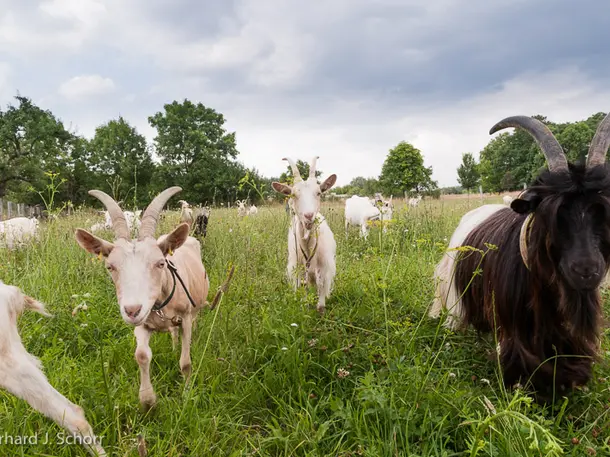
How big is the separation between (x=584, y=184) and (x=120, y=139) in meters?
45.3

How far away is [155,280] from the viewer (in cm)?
234

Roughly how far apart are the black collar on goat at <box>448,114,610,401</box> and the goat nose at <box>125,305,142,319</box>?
1878 millimetres

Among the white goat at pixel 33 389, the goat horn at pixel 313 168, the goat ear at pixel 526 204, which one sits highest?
the goat horn at pixel 313 168

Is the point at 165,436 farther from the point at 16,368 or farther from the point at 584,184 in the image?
the point at 584,184

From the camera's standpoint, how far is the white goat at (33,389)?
1919mm

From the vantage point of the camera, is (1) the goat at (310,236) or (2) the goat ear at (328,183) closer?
(1) the goat at (310,236)

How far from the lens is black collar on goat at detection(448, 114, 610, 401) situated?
2.00 metres

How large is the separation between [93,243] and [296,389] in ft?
5.77

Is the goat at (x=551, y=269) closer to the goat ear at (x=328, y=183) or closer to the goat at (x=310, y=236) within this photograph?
the goat at (x=310, y=236)

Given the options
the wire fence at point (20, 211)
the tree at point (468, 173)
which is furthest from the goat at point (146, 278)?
the tree at point (468, 173)

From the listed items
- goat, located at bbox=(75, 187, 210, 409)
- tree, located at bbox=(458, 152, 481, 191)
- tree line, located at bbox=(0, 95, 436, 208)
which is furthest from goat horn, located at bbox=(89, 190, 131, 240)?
tree, located at bbox=(458, 152, 481, 191)

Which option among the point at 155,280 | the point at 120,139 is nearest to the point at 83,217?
the point at 155,280

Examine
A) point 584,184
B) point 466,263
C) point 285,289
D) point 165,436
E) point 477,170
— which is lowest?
point 165,436

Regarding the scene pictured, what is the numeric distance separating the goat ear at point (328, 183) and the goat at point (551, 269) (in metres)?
2.14
